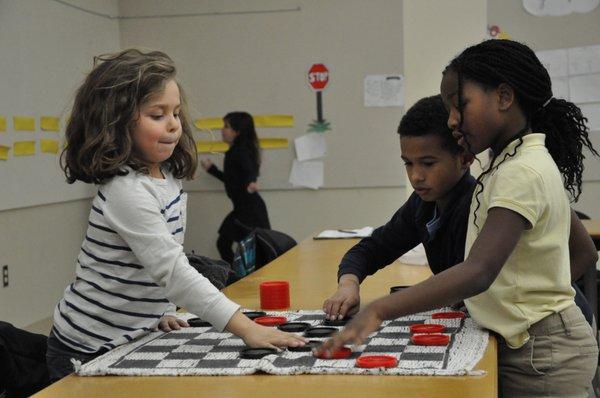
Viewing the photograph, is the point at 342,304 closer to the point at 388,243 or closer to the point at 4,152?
the point at 388,243

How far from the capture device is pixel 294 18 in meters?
6.71

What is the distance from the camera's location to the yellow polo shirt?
5.28 ft

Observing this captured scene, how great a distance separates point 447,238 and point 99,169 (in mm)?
916

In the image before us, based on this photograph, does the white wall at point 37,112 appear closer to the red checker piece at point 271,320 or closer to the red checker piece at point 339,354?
the red checker piece at point 271,320

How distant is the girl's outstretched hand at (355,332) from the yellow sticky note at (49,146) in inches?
178

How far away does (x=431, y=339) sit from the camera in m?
1.59

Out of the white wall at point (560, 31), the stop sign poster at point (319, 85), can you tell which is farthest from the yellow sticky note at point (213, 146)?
the white wall at point (560, 31)

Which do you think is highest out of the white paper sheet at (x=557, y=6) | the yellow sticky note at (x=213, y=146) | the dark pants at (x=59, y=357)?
the white paper sheet at (x=557, y=6)

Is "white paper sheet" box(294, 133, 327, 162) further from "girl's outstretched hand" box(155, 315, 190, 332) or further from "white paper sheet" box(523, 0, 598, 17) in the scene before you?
"girl's outstretched hand" box(155, 315, 190, 332)

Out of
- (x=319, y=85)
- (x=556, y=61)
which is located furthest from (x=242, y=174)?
(x=556, y=61)

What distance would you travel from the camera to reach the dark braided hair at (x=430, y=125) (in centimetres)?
205

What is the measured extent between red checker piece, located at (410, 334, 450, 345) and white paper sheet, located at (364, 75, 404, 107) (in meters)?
5.15

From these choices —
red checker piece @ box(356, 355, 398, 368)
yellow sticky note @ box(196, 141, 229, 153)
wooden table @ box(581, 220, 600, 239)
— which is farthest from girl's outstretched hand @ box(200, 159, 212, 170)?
red checker piece @ box(356, 355, 398, 368)

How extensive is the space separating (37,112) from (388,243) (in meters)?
3.88
